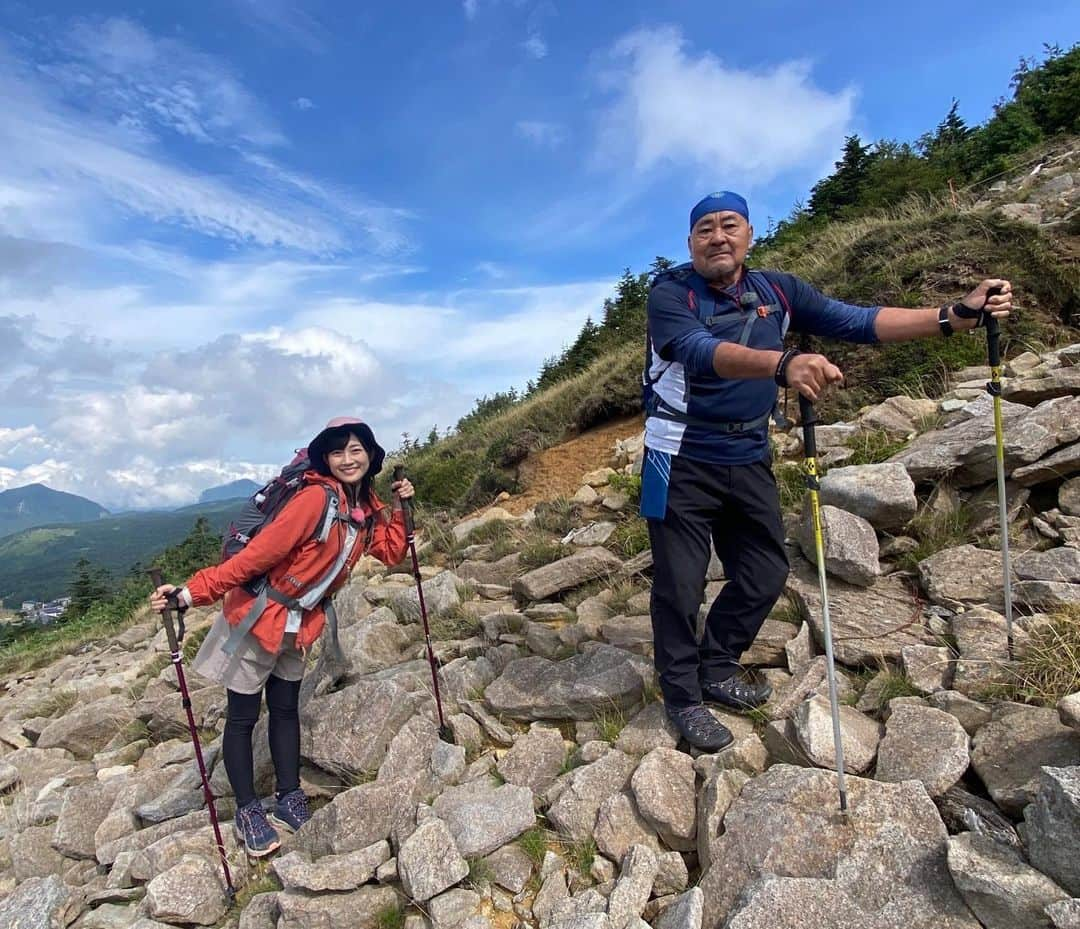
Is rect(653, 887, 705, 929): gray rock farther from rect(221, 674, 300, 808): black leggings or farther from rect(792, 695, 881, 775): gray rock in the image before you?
rect(221, 674, 300, 808): black leggings

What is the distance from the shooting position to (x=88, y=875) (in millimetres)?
4312

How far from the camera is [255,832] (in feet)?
12.9

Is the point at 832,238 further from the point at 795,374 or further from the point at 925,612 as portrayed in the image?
the point at 795,374

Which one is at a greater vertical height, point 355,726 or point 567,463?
point 567,463

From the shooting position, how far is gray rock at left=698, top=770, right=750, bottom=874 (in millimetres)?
2986

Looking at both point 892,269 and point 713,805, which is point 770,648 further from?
point 892,269

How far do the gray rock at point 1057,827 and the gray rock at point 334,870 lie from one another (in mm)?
2813

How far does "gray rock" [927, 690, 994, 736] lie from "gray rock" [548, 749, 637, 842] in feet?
5.13

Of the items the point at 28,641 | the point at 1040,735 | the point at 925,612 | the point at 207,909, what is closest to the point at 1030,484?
the point at 925,612

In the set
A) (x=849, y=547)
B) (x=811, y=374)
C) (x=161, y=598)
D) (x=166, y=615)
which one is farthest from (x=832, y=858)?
(x=166, y=615)

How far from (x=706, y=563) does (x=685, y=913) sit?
5.51 ft

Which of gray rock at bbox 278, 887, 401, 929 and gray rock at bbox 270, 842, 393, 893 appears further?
gray rock at bbox 270, 842, 393, 893

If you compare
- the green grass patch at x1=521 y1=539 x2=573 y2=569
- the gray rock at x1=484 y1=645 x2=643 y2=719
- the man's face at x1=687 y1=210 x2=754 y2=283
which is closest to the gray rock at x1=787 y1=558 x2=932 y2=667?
the gray rock at x1=484 y1=645 x2=643 y2=719

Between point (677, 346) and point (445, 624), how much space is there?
13.6 feet
